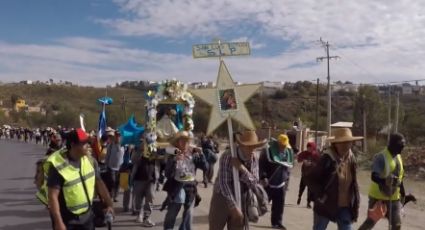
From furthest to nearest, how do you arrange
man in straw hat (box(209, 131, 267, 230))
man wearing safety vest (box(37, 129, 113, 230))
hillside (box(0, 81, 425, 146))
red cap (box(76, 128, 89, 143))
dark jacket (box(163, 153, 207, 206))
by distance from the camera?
1. hillside (box(0, 81, 425, 146))
2. dark jacket (box(163, 153, 207, 206))
3. man in straw hat (box(209, 131, 267, 230))
4. red cap (box(76, 128, 89, 143))
5. man wearing safety vest (box(37, 129, 113, 230))

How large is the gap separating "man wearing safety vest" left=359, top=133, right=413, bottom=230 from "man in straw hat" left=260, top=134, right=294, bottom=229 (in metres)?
2.44

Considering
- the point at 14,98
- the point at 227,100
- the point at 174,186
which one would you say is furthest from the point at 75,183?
the point at 14,98

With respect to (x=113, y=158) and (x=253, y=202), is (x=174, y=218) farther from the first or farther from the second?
(x=113, y=158)

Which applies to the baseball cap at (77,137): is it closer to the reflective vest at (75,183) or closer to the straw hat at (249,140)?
the reflective vest at (75,183)

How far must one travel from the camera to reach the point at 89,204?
521cm

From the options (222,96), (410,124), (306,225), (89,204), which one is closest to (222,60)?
(222,96)

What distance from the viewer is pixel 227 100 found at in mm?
6590

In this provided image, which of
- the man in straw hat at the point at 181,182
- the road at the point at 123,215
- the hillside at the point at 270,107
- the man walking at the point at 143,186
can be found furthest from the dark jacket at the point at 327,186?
the hillside at the point at 270,107

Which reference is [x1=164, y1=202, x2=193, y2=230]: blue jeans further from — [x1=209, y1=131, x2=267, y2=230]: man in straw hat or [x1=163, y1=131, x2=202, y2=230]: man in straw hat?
[x1=209, y1=131, x2=267, y2=230]: man in straw hat

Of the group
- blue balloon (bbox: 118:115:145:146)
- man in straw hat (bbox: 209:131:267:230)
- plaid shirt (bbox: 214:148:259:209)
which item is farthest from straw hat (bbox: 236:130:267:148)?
blue balloon (bbox: 118:115:145:146)

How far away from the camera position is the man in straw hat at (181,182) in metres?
7.65

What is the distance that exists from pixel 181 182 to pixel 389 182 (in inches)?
110

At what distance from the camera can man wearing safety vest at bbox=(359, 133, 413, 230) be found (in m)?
7.30

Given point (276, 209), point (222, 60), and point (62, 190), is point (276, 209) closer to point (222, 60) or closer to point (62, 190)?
point (222, 60)
